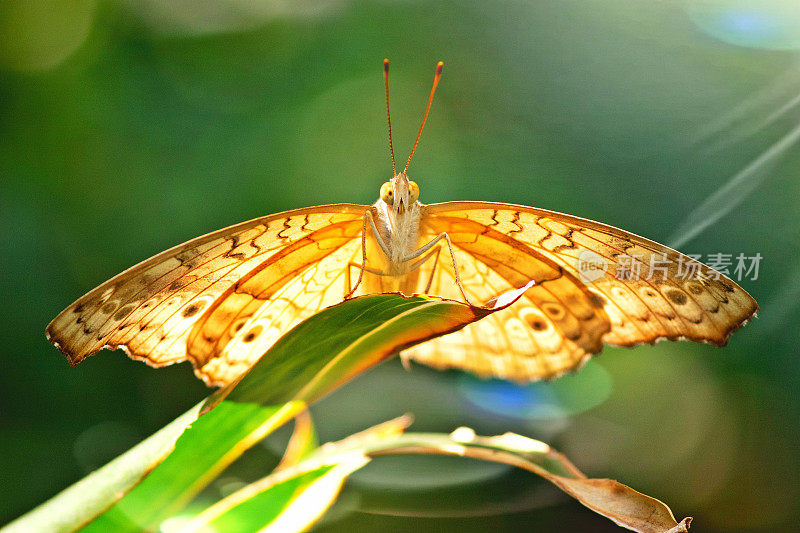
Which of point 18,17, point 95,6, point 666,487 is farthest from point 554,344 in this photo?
point 18,17

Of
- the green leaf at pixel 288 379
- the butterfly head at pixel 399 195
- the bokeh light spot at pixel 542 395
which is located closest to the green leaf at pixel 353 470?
the green leaf at pixel 288 379

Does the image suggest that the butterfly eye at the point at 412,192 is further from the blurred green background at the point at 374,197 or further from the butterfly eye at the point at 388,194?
the blurred green background at the point at 374,197

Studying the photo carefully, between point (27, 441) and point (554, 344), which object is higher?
point (554, 344)

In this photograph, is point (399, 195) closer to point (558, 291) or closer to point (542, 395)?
point (558, 291)

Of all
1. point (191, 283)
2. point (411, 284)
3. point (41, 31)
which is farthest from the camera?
point (41, 31)

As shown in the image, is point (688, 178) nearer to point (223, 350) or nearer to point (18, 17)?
point (223, 350)

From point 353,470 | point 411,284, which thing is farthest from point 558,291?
point 353,470
